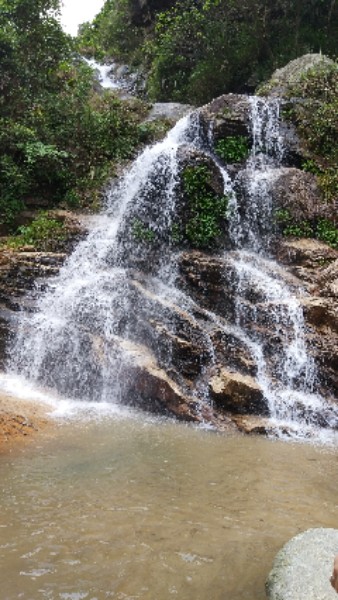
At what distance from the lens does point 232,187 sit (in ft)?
48.2

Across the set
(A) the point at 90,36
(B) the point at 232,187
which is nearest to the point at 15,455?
(B) the point at 232,187

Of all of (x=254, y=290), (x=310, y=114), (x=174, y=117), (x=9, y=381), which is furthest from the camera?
(x=174, y=117)

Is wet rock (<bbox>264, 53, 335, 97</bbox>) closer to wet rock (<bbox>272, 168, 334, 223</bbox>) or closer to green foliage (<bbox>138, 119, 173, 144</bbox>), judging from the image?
green foliage (<bbox>138, 119, 173, 144</bbox>)

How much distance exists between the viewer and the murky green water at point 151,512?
3.94 m

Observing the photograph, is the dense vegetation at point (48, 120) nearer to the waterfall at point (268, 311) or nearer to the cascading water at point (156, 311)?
the cascading water at point (156, 311)

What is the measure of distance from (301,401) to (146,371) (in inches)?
120

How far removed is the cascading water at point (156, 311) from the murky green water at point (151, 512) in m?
2.28

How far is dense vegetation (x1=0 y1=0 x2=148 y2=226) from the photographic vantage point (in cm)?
1586

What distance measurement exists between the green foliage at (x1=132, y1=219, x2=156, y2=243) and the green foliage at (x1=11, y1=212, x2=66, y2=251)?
2044mm

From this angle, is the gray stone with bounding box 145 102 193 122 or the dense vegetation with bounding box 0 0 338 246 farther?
the gray stone with bounding box 145 102 193 122

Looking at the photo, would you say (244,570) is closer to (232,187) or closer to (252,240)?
(252,240)

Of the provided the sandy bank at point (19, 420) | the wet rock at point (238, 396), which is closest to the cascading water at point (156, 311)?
the wet rock at point (238, 396)

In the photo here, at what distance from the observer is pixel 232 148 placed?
15812 millimetres

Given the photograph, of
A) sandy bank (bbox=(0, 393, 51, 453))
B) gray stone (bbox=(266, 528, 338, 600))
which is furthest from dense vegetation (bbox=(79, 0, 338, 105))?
gray stone (bbox=(266, 528, 338, 600))
